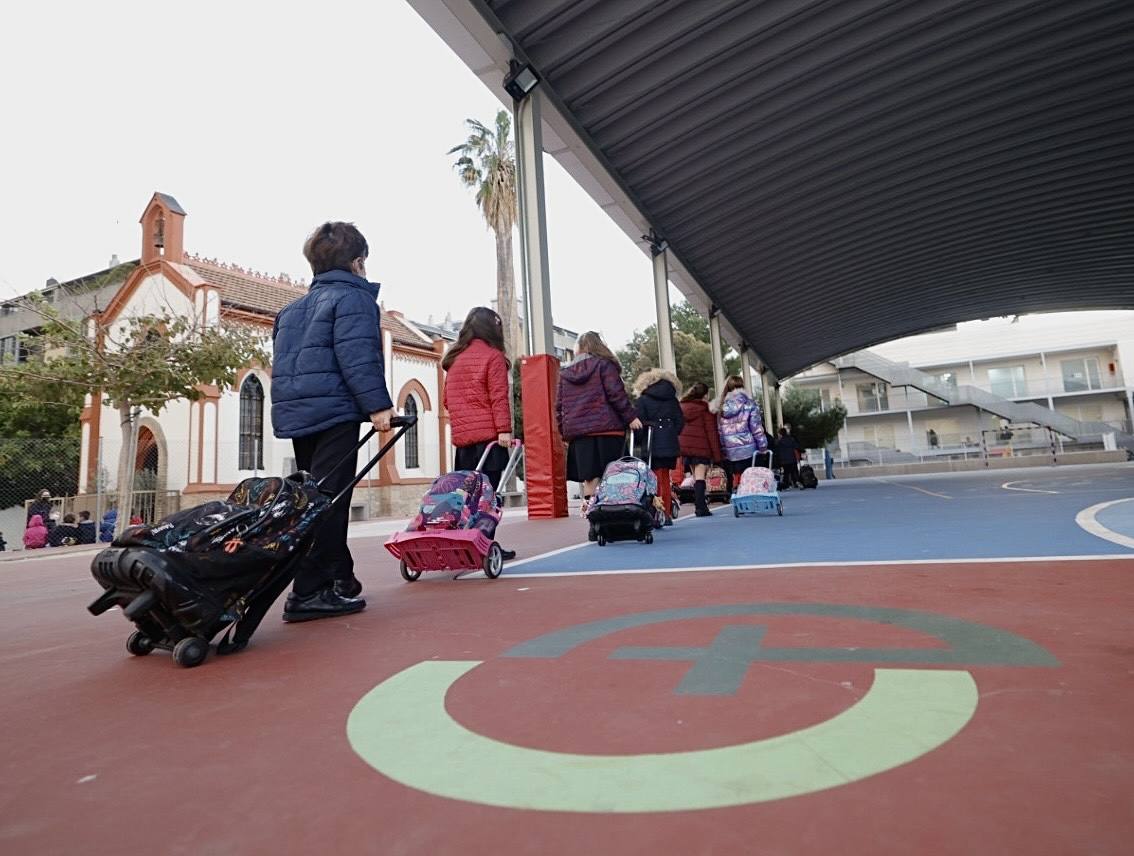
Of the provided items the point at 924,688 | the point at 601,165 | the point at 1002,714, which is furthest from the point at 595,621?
the point at 601,165

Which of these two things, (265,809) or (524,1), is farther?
(524,1)

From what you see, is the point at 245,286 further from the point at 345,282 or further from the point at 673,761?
the point at 673,761

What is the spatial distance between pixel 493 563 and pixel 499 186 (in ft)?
97.9

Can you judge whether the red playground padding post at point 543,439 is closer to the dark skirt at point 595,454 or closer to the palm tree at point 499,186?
the dark skirt at point 595,454

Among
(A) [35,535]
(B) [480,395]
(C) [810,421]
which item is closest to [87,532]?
(A) [35,535]

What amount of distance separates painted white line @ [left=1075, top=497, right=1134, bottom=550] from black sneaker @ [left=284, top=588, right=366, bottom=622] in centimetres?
413

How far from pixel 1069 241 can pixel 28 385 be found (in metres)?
26.7

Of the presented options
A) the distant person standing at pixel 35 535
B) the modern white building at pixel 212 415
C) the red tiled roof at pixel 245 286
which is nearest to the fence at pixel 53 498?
the modern white building at pixel 212 415

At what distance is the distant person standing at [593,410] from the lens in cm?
609

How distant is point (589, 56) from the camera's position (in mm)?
8711

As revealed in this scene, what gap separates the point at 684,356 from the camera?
31.0 metres

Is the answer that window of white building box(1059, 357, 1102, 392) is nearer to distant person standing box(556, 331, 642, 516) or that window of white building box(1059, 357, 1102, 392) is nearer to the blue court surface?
the blue court surface

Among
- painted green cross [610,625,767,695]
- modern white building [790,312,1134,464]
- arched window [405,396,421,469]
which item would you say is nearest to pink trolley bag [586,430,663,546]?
painted green cross [610,625,767,695]

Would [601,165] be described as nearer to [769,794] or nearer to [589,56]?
[589,56]
